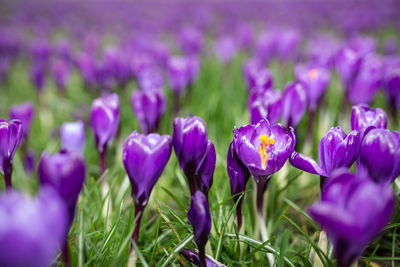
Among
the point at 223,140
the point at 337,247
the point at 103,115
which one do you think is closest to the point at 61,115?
the point at 223,140

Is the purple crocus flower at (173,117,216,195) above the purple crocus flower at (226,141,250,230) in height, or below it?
above

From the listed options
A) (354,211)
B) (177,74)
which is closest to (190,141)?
(354,211)

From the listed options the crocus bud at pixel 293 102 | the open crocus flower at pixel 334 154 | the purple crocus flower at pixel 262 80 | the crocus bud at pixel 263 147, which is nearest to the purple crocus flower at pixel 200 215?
the crocus bud at pixel 263 147

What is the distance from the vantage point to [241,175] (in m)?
1.27

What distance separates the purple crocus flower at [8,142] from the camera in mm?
1167

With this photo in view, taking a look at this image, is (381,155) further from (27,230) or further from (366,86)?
(366,86)

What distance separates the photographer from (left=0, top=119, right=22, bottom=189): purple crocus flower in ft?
3.83

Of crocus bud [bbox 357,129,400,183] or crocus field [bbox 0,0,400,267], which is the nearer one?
crocus field [bbox 0,0,400,267]

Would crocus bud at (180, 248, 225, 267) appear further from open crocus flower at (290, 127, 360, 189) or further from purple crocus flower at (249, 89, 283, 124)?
purple crocus flower at (249, 89, 283, 124)

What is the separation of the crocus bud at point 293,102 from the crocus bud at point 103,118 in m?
0.89

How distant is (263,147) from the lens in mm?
1244

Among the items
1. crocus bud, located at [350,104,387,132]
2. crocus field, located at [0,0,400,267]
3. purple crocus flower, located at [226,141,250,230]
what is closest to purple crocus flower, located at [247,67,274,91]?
crocus field, located at [0,0,400,267]

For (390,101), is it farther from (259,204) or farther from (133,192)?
(133,192)

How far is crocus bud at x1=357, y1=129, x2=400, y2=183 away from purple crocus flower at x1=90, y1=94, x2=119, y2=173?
1088 mm
